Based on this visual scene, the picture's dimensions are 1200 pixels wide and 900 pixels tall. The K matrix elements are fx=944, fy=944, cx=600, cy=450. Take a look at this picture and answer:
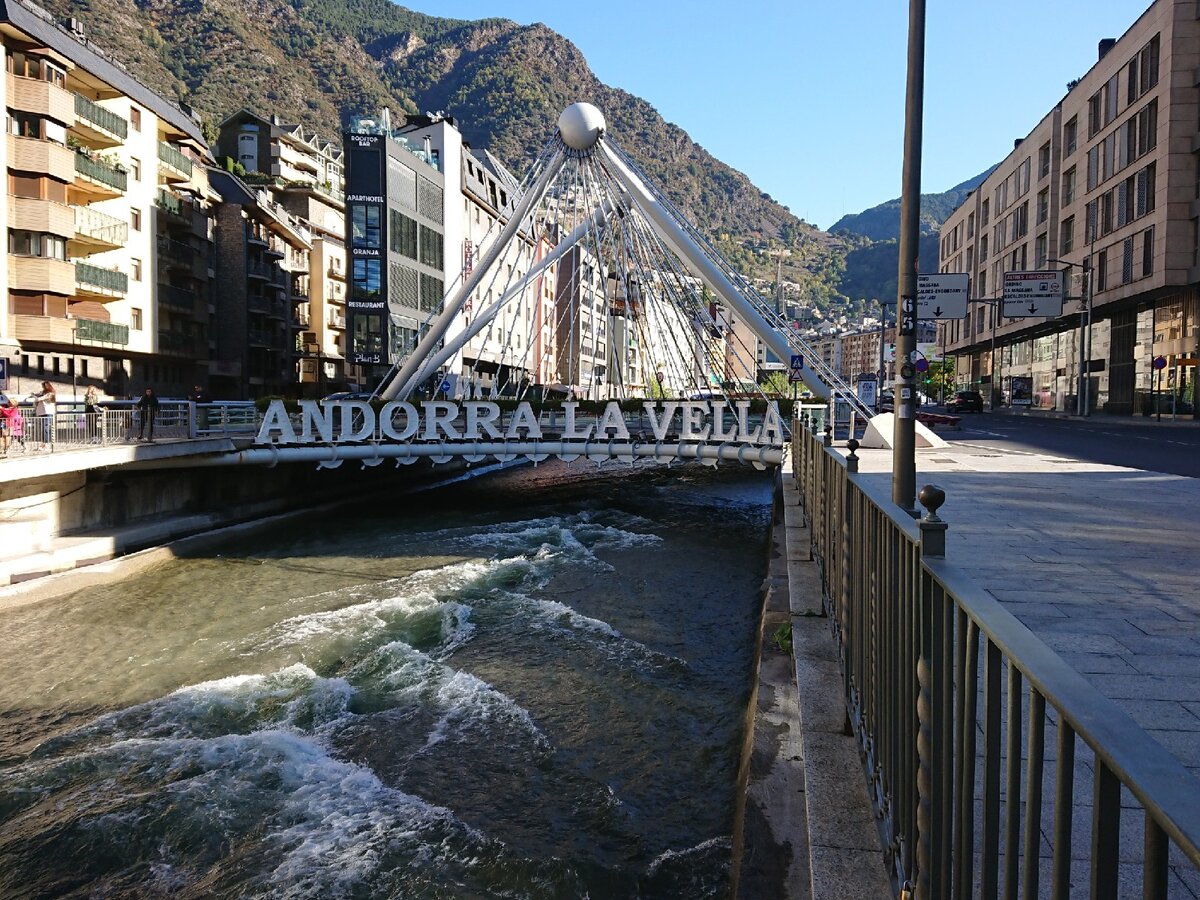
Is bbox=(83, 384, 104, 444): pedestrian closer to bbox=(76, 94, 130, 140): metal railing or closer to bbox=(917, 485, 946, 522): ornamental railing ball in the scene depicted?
bbox=(76, 94, 130, 140): metal railing

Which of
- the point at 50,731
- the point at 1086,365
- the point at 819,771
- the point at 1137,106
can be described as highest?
the point at 1137,106

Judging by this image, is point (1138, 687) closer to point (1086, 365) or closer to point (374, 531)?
point (374, 531)

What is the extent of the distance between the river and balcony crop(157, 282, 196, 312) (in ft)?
88.7

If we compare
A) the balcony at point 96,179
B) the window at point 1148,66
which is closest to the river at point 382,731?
the balcony at point 96,179

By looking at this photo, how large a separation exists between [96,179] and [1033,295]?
1432 inches

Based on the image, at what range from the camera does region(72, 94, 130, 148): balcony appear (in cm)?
3559

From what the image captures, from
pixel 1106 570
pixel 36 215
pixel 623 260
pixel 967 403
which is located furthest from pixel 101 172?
pixel 967 403

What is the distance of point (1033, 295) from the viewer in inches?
1435

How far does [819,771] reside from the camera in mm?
4344

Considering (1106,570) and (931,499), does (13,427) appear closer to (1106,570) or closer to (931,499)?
(1106,570)

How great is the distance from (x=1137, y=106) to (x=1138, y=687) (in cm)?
5087

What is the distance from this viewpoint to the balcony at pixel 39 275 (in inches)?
1303

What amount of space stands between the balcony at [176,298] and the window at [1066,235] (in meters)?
49.0

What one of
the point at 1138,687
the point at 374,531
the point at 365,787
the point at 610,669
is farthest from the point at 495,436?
the point at 1138,687
